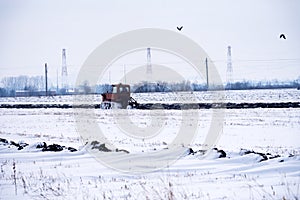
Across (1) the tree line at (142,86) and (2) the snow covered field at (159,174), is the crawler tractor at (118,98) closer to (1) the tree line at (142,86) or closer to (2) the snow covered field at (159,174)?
(1) the tree line at (142,86)

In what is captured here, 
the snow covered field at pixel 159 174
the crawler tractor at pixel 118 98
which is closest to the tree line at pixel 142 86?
the crawler tractor at pixel 118 98

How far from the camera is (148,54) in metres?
55.5

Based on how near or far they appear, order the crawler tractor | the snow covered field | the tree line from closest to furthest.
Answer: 1. the snow covered field
2. the crawler tractor
3. the tree line

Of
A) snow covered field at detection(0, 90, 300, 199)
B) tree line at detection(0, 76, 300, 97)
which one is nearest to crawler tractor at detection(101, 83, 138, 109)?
tree line at detection(0, 76, 300, 97)

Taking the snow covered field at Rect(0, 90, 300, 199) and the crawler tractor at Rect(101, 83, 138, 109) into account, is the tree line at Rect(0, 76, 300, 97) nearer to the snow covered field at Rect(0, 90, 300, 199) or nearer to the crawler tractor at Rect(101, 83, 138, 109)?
the crawler tractor at Rect(101, 83, 138, 109)

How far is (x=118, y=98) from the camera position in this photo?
3669 centimetres

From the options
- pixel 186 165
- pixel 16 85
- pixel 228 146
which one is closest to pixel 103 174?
pixel 186 165

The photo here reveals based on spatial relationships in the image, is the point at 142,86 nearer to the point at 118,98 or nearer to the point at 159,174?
the point at 118,98

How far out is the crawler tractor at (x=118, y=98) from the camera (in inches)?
1436

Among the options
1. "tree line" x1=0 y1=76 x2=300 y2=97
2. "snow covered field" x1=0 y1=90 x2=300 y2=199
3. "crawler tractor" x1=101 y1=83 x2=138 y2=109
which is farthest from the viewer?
"tree line" x1=0 y1=76 x2=300 y2=97

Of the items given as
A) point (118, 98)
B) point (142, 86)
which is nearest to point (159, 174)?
point (118, 98)

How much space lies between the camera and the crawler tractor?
1436 inches

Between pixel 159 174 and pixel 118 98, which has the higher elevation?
pixel 118 98

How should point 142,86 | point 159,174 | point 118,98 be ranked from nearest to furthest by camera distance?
point 159,174 → point 118,98 → point 142,86
